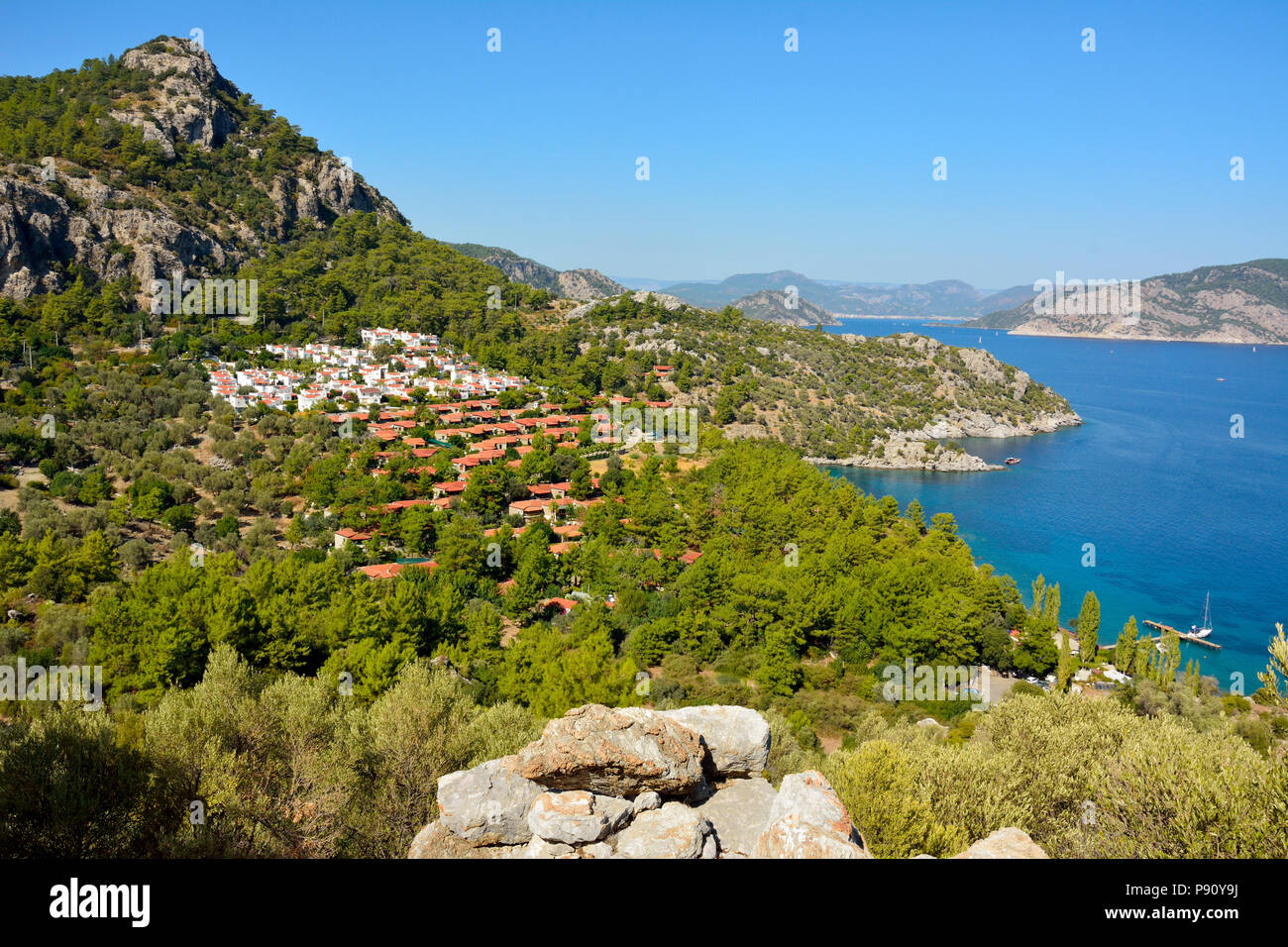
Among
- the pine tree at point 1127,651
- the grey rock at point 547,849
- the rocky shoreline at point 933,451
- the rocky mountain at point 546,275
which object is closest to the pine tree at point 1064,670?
the pine tree at point 1127,651

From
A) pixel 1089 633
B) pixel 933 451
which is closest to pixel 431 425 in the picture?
pixel 1089 633

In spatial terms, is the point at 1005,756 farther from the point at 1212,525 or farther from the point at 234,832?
the point at 1212,525

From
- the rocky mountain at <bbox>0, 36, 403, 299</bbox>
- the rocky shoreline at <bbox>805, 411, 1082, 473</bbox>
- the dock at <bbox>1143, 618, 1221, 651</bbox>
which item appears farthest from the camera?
the rocky shoreline at <bbox>805, 411, 1082, 473</bbox>

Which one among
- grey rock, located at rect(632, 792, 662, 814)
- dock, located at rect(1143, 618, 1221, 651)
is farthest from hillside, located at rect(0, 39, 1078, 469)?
grey rock, located at rect(632, 792, 662, 814)

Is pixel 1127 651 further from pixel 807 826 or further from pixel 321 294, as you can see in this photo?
pixel 321 294

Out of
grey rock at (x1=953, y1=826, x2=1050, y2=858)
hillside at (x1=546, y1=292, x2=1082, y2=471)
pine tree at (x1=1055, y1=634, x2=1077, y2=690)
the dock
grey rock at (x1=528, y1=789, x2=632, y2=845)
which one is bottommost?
the dock

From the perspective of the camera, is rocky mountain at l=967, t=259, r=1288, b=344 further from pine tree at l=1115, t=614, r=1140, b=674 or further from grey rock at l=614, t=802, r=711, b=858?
grey rock at l=614, t=802, r=711, b=858
